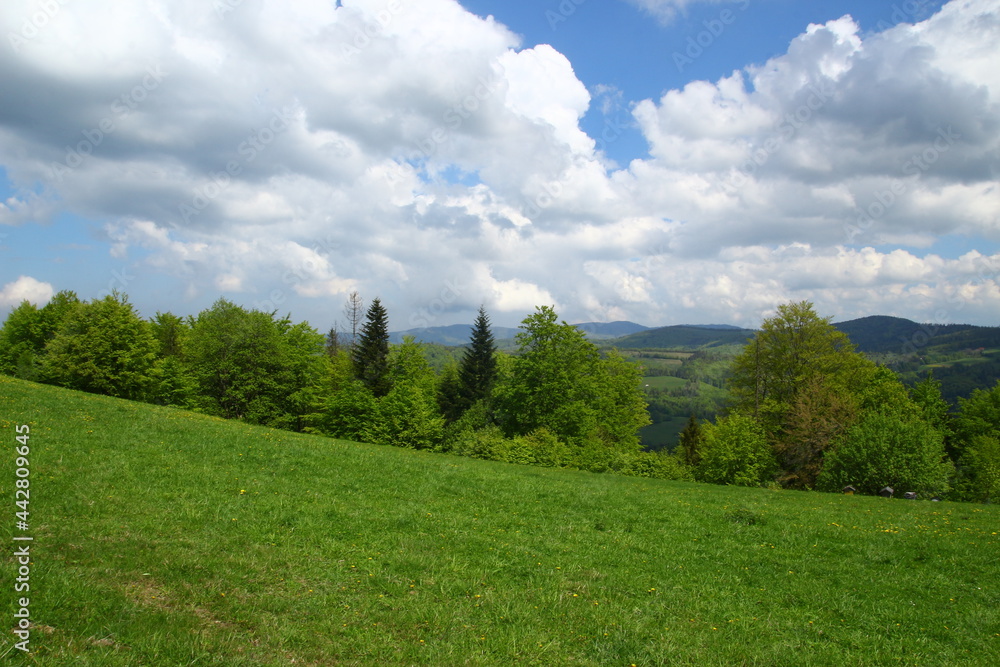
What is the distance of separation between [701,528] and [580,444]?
33.3 metres

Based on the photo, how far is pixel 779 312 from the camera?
1930 inches

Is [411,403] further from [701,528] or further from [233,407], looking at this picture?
[701,528]

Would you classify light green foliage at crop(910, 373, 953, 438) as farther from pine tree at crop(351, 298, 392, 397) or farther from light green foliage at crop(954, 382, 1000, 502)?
pine tree at crop(351, 298, 392, 397)

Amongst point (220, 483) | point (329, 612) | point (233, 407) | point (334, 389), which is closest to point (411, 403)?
point (334, 389)

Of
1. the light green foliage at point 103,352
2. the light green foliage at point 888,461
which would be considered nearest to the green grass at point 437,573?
the light green foliage at point 888,461

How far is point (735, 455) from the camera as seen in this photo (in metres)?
39.0

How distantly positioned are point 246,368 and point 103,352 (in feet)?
39.1

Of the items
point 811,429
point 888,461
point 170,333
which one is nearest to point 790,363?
point 811,429

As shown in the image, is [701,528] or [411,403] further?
[411,403]

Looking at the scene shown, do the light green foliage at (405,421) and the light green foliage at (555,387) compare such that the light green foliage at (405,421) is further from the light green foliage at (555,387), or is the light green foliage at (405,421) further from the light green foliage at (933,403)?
the light green foliage at (933,403)

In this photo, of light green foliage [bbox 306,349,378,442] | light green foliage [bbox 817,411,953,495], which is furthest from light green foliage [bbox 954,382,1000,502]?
light green foliage [bbox 306,349,378,442]

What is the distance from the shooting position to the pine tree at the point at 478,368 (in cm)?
6574

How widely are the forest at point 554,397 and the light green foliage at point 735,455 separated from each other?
0.45 ft
